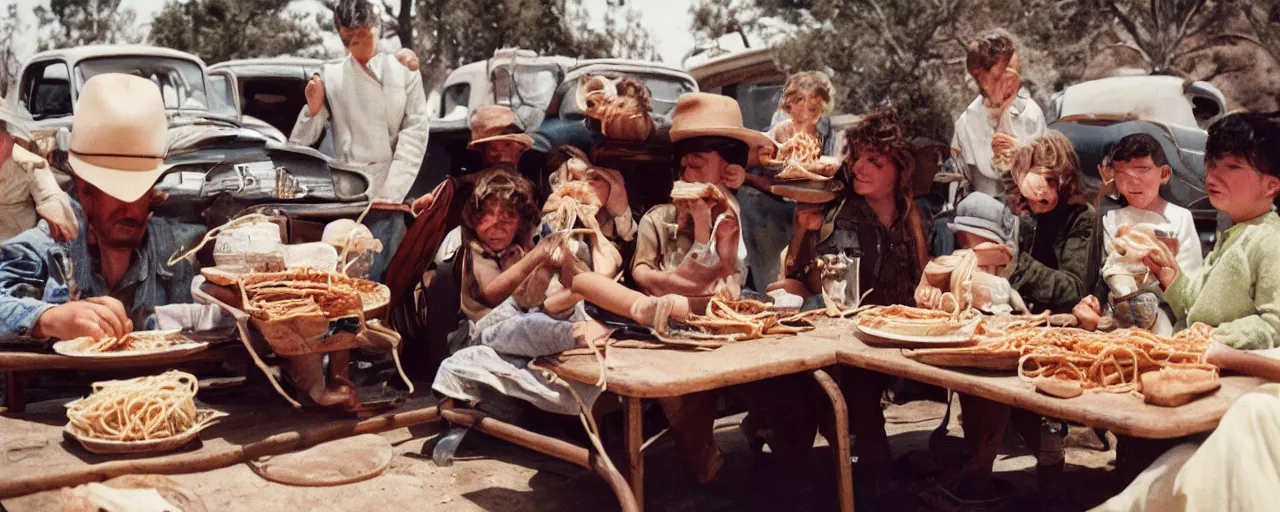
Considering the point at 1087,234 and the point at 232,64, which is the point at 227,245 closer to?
the point at 1087,234

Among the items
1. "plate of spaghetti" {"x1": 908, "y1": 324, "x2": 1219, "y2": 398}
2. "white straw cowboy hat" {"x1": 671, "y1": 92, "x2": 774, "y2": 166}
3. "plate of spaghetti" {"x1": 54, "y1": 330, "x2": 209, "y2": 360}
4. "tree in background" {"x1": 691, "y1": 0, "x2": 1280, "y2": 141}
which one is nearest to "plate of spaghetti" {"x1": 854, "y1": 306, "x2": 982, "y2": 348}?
"plate of spaghetti" {"x1": 908, "y1": 324, "x2": 1219, "y2": 398}

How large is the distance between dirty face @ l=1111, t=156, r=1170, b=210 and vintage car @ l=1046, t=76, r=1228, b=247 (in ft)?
11.4

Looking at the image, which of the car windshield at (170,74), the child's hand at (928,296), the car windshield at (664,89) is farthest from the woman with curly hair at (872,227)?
the car windshield at (170,74)

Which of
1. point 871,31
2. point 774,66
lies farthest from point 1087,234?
point 871,31

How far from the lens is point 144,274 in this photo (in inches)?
174

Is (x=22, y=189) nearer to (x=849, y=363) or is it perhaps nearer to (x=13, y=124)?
(x=13, y=124)

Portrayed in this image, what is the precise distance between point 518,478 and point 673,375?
1.56 metres

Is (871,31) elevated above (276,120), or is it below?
above

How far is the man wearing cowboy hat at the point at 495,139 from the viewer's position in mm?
5207

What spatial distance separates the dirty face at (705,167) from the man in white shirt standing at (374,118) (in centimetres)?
193

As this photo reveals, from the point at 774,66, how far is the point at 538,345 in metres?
10.6

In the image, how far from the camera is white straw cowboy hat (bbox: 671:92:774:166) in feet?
14.7

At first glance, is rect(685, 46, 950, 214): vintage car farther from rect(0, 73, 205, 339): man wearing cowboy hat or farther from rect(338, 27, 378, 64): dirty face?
rect(0, 73, 205, 339): man wearing cowboy hat

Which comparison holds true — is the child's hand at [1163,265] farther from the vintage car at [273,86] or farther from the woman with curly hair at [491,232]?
the vintage car at [273,86]
